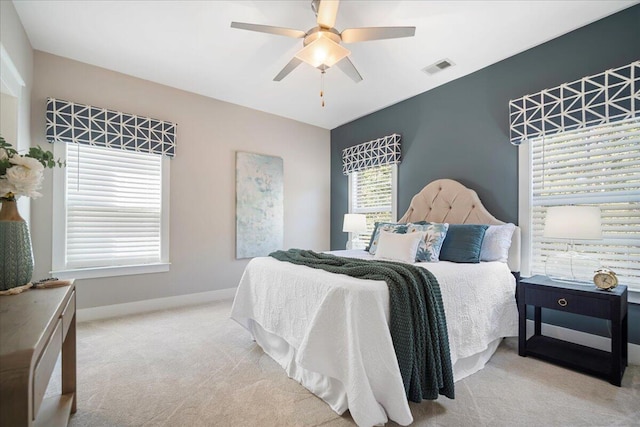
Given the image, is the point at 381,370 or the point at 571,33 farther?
the point at 571,33

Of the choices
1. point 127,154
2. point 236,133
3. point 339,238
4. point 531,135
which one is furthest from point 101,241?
point 531,135

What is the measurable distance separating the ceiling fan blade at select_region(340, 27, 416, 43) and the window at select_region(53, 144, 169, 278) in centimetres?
273

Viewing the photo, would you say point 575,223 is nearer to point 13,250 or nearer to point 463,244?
point 463,244

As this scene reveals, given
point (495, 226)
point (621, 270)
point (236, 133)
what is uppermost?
point (236, 133)

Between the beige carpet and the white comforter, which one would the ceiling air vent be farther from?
the beige carpet

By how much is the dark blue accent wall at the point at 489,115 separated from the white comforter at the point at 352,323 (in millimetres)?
1067

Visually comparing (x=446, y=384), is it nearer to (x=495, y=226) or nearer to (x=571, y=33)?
(x=495, y=226)

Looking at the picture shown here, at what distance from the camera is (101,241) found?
3434 mm

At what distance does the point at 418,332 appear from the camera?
1737 millimetres

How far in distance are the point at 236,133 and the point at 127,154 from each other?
1.41 meters

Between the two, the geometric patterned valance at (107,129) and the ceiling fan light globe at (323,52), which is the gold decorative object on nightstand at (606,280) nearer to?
the ceiling fan light globe at (323,52)

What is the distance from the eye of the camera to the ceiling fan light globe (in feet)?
7.47

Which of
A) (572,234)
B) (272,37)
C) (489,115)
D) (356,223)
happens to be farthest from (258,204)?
(572,234)

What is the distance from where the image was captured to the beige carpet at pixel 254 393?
1712 millimetres
